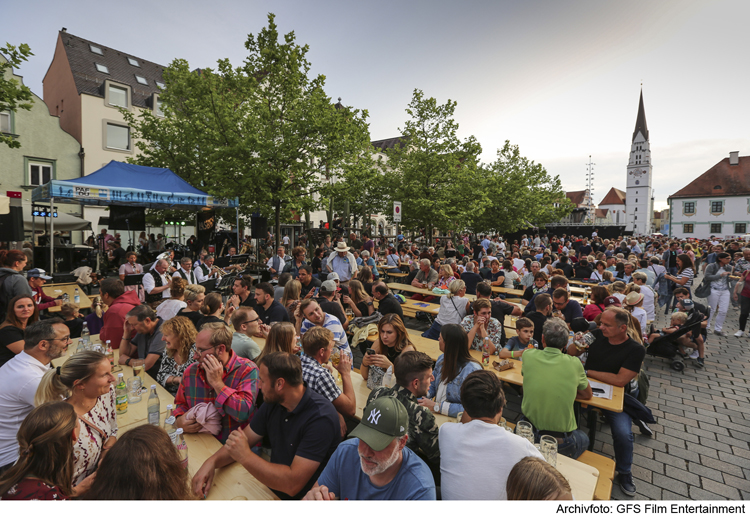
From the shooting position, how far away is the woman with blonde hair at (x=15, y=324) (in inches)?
155

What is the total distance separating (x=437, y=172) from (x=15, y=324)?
18415mm

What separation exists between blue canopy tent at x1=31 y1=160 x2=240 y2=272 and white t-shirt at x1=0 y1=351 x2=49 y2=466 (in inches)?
346

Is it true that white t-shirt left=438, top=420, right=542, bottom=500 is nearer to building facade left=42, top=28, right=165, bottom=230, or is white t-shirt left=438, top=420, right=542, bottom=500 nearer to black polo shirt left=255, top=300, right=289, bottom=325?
black polo shirt left=255, top=300, right=289, bottom=325

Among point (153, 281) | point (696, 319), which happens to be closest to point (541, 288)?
point (696, 319)

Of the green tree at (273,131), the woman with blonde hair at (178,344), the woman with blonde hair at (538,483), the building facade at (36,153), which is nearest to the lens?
the woman with blonde hair at (538,483)

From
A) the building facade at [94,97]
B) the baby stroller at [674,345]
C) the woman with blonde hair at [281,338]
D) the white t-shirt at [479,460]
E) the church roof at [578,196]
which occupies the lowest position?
the baby stroller at [674,345]

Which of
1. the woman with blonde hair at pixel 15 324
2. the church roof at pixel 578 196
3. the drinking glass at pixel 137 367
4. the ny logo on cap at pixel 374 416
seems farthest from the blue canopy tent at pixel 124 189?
the church roof at pixel 578 196

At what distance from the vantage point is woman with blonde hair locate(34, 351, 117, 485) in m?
2.44

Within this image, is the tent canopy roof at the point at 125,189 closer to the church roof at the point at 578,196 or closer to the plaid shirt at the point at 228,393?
the plaid shirt at the point at 228,393

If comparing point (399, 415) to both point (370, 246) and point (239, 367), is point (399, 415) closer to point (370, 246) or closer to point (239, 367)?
point (239, 367)

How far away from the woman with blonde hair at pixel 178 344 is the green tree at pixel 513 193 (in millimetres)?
26227

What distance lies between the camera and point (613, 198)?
107188mm

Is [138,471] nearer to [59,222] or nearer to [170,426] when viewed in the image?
[170,426]

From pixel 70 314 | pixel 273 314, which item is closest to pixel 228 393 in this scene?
pixel 273 314
